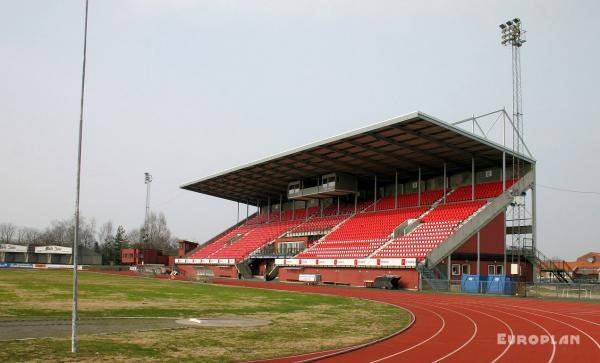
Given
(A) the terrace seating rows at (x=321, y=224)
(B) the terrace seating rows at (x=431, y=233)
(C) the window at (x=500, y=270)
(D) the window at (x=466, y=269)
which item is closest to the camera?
(D) the window at (x=466, y=269)

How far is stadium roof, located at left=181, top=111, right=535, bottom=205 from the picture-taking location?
1714 inches

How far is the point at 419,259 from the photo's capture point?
41562 mm

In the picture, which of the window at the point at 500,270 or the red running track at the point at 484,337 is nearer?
the red running track at the point at 484,337

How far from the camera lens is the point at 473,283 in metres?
38.6

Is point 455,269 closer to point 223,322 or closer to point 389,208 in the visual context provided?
point 389,208

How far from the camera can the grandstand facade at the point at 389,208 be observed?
4369 centimetres

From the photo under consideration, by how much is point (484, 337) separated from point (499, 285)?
2257 centimetres

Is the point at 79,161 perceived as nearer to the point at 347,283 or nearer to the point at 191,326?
the point at 191,326

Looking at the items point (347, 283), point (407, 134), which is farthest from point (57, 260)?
point (407, 134)

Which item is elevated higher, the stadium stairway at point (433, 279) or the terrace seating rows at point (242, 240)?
the terrace seating rows at point (242, 240)

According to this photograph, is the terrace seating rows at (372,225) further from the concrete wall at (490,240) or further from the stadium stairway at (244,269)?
the stadium stairway at (244,269)

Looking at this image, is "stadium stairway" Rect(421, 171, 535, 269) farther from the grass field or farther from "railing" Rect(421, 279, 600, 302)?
the grass field
